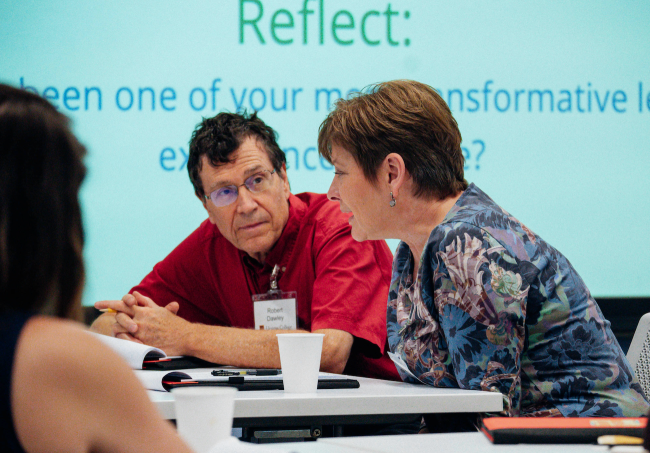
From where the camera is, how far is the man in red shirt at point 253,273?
6.57ft

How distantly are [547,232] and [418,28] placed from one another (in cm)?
108

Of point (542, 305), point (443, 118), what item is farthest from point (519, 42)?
point (542, 305)

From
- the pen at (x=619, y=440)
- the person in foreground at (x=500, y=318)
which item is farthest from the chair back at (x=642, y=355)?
the pen at (x=619, y=440)

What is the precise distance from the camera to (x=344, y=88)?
2996mm

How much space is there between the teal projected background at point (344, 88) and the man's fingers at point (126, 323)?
80 centimetres

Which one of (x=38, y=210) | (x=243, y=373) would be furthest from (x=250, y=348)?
(x=38, y=210)

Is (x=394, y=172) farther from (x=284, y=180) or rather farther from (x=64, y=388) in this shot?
(x=64, y=388)

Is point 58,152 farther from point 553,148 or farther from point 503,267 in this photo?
point 553,148

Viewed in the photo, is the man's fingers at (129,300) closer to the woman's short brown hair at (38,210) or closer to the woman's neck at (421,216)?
the woman's neck at (421,216)

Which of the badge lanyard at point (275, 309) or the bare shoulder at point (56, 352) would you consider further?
the badge lanyard at point (275, 309)

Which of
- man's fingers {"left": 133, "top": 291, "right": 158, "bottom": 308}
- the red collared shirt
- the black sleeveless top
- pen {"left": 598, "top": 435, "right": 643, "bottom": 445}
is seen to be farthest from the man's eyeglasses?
the black sleeveless top

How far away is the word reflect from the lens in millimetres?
2975

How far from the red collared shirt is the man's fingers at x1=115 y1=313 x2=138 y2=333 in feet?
1.28

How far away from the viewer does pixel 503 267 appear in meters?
1.39
